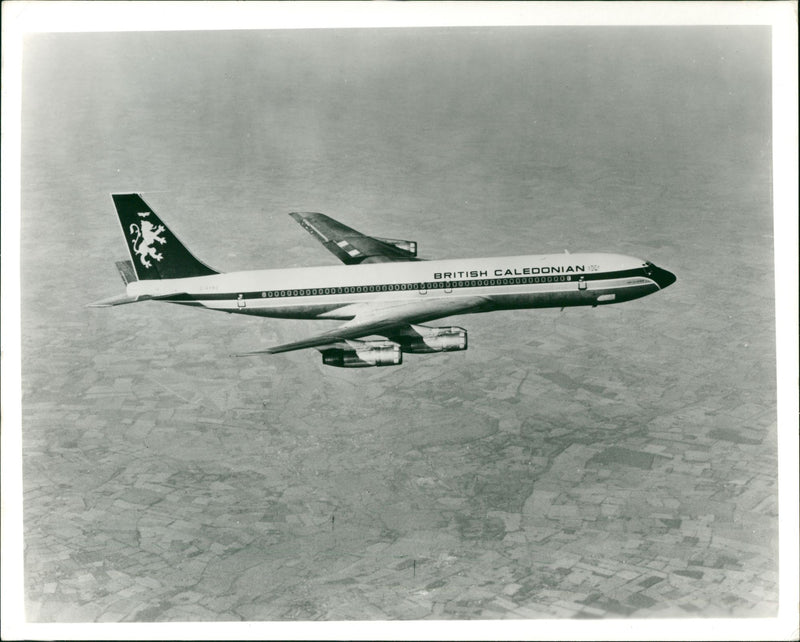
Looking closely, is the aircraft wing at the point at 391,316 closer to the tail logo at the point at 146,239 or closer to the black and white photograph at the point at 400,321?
the black and white photograph at the point at 400,321

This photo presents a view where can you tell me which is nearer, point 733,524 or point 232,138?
point 733,524

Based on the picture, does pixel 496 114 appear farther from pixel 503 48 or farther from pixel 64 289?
pixel 64 289

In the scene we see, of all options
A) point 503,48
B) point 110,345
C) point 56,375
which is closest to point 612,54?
point 503,48

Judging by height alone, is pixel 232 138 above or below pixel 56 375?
above

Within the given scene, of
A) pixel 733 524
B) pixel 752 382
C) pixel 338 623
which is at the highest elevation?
pixel 752 382

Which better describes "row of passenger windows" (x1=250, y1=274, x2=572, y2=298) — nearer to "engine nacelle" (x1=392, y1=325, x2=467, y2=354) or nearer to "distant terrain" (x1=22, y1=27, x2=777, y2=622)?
"distant terrain" (x1=22, y1=27, x2=777, y2=622)

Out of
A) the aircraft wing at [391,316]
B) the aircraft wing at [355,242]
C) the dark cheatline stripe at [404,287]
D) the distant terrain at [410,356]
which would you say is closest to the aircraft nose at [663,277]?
the distant terrain at [410,356]

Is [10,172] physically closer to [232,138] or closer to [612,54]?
[232,138]

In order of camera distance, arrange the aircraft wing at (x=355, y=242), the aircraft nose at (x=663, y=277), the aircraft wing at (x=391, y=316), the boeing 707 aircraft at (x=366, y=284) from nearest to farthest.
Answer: the aircraft wing at (x=391, y=316) → the boeing 707 aircraft at (x=366, y=284) → the aircraft wing at (x=355, y=242) → the aircraft nose at (x=663, y=277)
